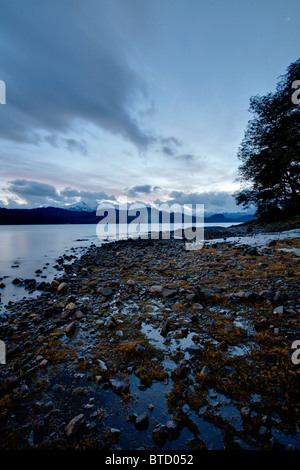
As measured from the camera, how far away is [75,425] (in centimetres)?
233

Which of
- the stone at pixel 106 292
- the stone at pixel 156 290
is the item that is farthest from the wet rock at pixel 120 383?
the stone at pixel 106 292

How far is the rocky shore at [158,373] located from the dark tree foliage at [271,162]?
2610cm

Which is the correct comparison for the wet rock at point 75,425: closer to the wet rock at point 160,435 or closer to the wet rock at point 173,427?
the wet rock at point 160,435

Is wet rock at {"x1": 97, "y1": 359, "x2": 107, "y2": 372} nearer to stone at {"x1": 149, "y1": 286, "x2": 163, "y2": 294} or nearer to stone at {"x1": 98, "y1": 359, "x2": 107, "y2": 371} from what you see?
stone at {"x1": 98, "y1": 359, "x2": 107, "y2": 371}

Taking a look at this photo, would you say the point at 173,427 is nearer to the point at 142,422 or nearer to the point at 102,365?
the point at 142,422

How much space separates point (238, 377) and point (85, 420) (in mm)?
2259

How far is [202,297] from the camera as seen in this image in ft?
18.8

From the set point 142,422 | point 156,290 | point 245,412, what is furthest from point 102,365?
point 156,290

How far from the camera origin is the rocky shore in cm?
226

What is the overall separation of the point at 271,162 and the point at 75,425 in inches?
1317

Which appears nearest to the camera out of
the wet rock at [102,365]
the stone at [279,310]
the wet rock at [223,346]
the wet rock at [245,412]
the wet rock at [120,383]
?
the wet rock at [245,412]

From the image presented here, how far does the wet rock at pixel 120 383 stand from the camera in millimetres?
2931

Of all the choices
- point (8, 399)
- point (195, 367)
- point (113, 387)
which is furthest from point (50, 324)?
point (195, 367)
